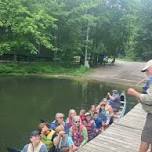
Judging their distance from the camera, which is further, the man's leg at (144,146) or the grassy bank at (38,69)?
the grassy bank at (38,69)

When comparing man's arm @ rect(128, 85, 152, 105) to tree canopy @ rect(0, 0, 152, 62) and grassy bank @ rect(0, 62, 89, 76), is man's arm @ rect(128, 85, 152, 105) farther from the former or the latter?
grassy bank @ rect(0, 62, 89, 76)

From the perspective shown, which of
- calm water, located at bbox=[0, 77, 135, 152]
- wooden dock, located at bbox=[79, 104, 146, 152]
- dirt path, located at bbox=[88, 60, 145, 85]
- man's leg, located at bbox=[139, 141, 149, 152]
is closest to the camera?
man's leg, located at bbox=[139, 141, 149, 152]

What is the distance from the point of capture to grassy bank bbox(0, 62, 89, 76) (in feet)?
107

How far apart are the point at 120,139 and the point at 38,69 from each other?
23395 millimetres

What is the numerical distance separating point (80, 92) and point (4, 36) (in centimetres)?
990

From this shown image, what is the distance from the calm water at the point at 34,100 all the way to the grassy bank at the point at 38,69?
2.00 meters

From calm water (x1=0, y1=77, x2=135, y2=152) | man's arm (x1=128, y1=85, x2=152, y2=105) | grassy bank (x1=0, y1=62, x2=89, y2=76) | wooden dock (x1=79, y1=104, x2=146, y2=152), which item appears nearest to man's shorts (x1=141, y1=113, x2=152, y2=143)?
man's arm (x1=128, y1=85, x2=152, y2=105)

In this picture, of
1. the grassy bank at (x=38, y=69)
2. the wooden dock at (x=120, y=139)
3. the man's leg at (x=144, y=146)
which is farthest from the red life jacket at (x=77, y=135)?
the grassy bank at (x=38, y=69)

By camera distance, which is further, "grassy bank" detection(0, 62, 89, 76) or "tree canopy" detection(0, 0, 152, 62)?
"grassy bank" detection(0, 62, 89, 76)

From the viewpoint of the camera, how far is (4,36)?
33.6 m

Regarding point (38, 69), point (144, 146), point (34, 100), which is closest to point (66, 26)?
point (38, 69)

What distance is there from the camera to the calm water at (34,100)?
15934 mm

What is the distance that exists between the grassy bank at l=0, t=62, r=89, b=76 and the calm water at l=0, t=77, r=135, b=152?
2.00 metres

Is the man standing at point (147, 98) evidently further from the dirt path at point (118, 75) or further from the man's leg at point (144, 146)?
the dirt path at point (118, 75)
